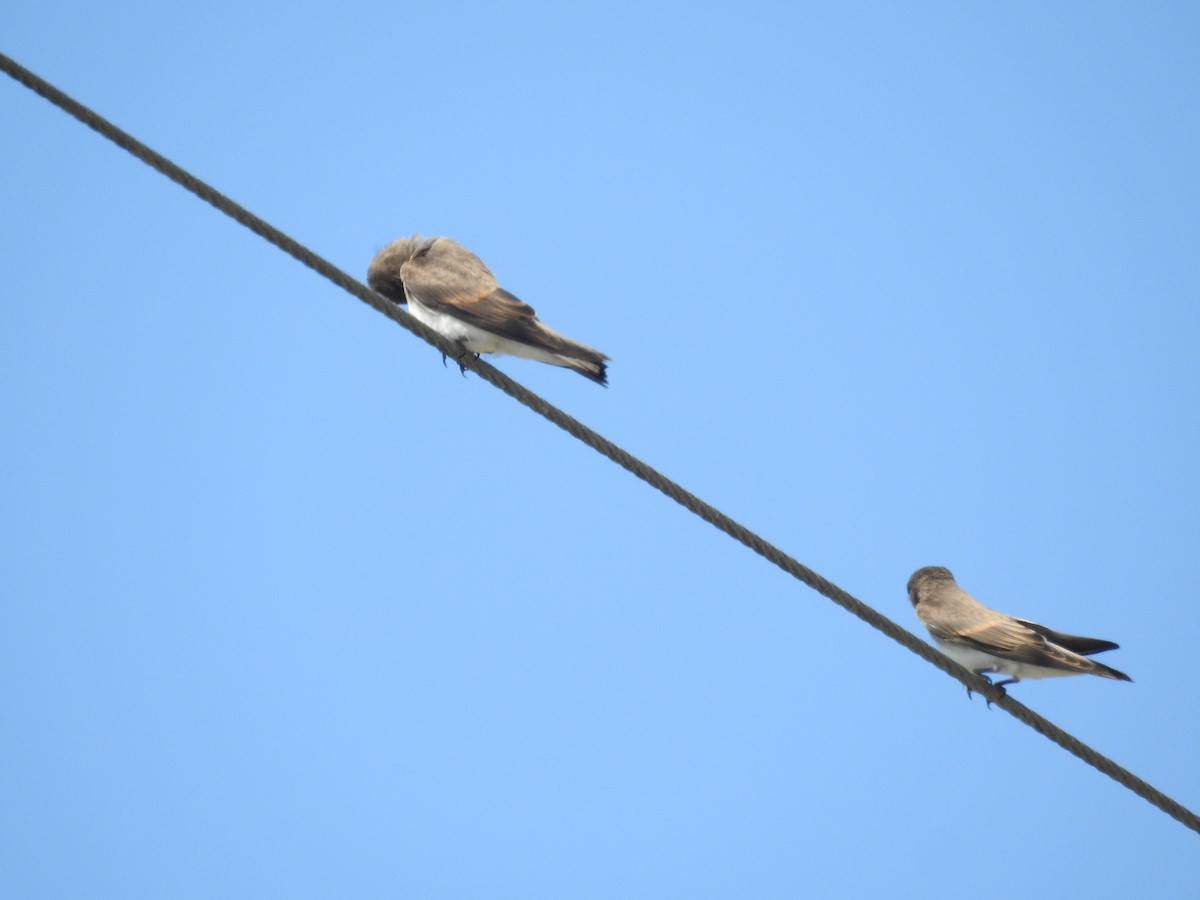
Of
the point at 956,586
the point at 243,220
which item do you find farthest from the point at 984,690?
the point at 243,220

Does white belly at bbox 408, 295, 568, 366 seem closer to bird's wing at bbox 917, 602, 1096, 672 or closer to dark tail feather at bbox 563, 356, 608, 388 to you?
dark tail feather at bbox 563, 356, 608, 388

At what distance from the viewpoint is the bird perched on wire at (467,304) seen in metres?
8.96

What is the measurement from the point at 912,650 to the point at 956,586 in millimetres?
5537

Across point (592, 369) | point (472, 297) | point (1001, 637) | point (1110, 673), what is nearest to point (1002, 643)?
point (1001, 637)

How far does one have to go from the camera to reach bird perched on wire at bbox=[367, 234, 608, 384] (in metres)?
8.96

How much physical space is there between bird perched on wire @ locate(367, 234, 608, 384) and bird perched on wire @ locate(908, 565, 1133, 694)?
3.76 m

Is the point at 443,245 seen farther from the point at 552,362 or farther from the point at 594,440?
the point at 594,440

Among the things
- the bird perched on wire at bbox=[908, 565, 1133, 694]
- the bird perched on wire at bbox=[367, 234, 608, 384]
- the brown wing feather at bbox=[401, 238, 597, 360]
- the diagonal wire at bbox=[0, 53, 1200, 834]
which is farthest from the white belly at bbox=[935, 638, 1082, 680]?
the brown wing feather at bbox=[401, 238, 597, 360]

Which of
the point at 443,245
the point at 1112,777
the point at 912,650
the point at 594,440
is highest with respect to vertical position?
the point at 443,245

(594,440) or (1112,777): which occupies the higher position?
(594,440)

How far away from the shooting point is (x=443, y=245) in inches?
420

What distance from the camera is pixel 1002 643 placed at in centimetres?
1011

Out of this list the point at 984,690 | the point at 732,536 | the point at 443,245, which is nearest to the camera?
the point at 732,536

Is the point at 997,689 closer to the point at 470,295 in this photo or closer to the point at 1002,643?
the point at 1002,643
